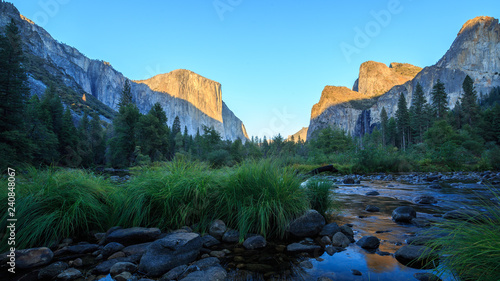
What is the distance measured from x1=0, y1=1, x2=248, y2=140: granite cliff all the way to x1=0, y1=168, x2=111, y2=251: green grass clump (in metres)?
88.3

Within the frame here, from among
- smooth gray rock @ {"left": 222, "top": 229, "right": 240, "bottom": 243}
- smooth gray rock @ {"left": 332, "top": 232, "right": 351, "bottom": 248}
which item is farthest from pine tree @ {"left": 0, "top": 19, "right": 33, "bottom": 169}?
smooth gray rock @ {"left": 332, "top": 232, "right": 351, "bottom": 248}

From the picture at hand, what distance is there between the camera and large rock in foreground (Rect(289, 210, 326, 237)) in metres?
4.01

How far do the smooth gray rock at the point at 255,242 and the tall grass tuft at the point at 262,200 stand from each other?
0.61 ft

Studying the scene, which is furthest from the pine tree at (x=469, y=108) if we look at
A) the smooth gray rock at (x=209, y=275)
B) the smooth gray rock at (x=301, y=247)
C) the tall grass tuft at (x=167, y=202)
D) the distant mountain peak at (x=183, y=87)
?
the distant mountain peak at (x=183, y=87)

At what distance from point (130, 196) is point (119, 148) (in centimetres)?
4026

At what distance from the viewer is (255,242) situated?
3533mm

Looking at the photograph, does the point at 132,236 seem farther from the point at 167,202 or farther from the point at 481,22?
the point at 481,22

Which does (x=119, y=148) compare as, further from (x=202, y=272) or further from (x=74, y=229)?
(x=202, y=272)

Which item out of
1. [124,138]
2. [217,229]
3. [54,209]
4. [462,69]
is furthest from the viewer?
[462,69]

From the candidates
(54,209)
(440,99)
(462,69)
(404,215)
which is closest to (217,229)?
(54,209)

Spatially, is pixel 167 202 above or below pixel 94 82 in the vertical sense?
below

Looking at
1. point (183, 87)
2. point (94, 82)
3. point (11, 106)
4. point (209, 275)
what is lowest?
point (209, 275)

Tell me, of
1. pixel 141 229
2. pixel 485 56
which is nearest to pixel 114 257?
pixel 141 229

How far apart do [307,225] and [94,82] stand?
185 metres
